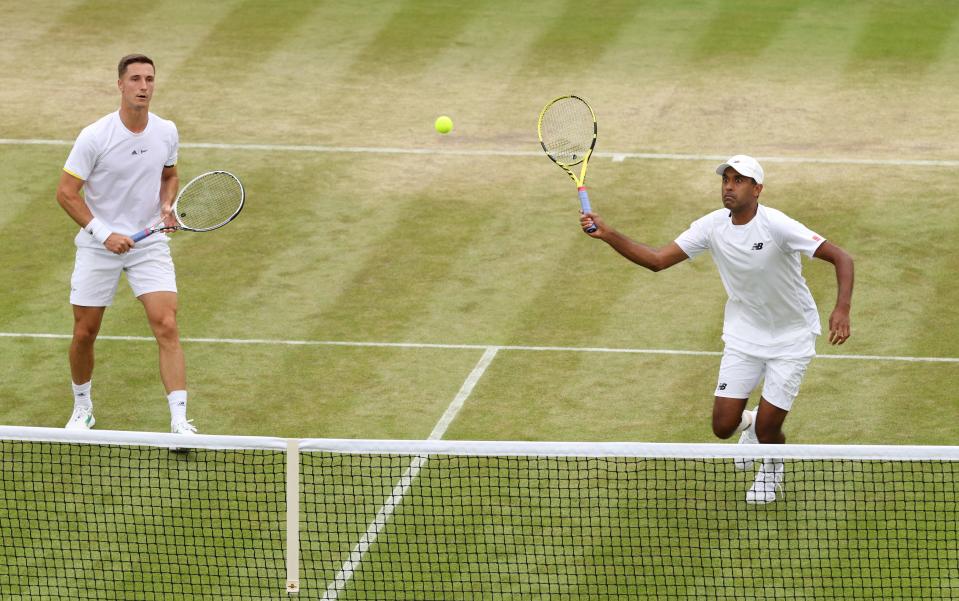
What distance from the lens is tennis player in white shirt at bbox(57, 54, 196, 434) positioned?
11125 mm

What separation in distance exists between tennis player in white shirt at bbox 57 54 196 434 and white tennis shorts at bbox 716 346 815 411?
3.40 metres

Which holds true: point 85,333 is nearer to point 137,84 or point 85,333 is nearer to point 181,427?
point 181,427

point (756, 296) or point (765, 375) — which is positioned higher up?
point (756, 296)

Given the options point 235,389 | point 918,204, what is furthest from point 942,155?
point 235,389

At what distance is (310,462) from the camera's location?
10.9m

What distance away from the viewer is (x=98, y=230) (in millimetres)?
11164

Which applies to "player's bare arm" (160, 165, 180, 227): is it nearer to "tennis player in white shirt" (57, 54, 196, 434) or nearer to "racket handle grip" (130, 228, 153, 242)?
"tennis player in white shirt" (57, 54, 196, 434)

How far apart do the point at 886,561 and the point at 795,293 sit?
1.68m

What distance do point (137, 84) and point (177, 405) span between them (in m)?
2.02

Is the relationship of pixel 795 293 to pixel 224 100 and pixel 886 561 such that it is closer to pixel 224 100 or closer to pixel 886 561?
pixel 886 561

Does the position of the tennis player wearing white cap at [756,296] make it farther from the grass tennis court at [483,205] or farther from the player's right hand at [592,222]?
the grass tennis court at [483,205]

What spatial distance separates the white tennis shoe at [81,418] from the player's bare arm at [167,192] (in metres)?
1.36

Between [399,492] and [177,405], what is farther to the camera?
[177,405]

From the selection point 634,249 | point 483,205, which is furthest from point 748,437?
point 483,205
